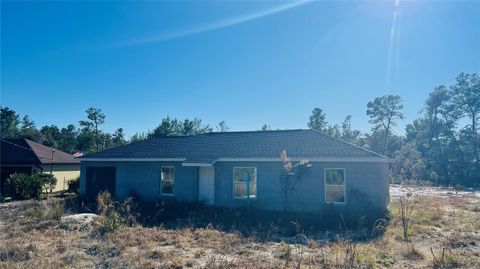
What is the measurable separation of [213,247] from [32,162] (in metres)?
18.4

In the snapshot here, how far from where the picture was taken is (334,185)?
1459 centimetres

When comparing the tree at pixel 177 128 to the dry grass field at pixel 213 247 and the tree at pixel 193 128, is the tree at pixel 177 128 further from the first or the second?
the dry grass field at pixel 213 247

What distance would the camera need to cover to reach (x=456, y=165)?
42.5 metres

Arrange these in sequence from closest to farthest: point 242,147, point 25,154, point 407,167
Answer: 1. point 242,147
2. point 407,167
3. point 25,154

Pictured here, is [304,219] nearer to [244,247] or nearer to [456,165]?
[244,247]

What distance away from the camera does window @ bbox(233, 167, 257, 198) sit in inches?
625

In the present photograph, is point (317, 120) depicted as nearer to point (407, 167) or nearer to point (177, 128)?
point (177, 128)

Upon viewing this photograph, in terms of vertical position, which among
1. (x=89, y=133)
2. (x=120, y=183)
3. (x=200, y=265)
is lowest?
(x=200, y=265)

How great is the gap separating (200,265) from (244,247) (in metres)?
1.93

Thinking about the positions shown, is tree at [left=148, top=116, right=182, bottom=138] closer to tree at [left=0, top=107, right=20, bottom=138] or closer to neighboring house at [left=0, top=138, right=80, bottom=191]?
neighboring house at [left=0, top=138, right=80, bottom=191]

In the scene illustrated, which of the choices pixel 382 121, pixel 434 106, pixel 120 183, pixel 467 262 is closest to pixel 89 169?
pixel 120 183

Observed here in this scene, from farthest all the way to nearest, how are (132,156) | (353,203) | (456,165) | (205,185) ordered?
(456,165)
(132,156)
(205,185)
(353,203)

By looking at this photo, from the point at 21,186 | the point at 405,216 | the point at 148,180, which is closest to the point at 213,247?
the point at 405,216

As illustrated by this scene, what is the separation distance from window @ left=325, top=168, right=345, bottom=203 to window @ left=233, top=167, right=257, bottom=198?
347 cm
